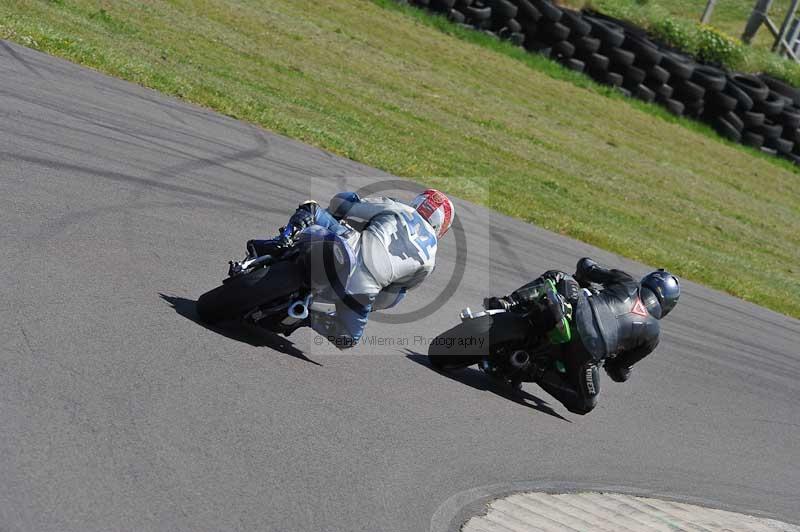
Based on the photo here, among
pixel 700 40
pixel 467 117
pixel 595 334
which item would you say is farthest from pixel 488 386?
pixel 700 40

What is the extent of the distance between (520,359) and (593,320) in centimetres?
66

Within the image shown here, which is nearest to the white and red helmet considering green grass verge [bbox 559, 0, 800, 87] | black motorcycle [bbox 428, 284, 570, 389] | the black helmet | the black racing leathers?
black motorcycle [bbox 428, 284, 570, 389]

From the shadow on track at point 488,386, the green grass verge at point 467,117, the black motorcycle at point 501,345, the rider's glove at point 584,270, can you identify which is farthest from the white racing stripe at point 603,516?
the green grass verge at point 467,117

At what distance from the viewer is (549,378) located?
307 inches

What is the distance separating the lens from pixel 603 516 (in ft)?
A: 19.6

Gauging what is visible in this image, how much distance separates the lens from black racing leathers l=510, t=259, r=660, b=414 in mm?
7406

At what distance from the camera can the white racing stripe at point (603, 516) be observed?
5.51 meters

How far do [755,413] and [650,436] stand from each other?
6.62 ft

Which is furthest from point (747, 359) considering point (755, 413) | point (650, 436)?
point (650, 436)

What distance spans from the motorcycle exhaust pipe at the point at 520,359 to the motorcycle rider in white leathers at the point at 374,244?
4.53 ft

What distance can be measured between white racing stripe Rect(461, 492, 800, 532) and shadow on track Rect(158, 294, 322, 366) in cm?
170

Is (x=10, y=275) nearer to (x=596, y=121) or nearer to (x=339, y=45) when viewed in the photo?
(x=339, y=45)

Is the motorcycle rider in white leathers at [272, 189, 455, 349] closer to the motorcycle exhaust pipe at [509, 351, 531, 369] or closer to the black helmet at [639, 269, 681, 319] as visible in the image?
the motorcycle exhaust pipe at [509, 351, 531, 369]

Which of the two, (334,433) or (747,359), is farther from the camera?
(747,359)
